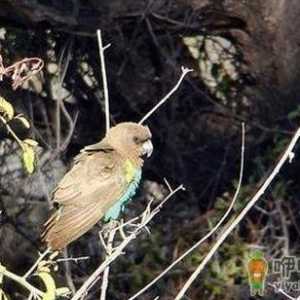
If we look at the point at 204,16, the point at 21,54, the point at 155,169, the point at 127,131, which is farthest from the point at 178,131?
the point at 127,131

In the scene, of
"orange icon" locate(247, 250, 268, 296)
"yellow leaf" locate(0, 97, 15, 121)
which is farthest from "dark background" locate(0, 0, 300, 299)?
"yellow leaf" locate(0, 97, 15, 121)

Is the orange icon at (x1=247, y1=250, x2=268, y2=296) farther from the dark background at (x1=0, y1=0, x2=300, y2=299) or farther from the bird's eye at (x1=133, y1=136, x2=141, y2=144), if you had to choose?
the bird's eye at (x1=133, y1=136, x2=141, y2=144)

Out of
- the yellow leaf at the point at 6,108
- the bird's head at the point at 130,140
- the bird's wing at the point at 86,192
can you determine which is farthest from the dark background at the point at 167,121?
the yellow leaf at the point at 6,108

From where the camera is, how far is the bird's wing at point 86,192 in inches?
151

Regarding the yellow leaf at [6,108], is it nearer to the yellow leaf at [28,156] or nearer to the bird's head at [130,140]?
the yellow leaf at [28,156]

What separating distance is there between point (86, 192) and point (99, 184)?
0.06 metres

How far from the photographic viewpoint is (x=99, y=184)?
157 inches

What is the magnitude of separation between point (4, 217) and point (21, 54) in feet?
2.70

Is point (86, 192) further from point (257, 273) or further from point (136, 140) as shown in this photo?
point (257, 273)

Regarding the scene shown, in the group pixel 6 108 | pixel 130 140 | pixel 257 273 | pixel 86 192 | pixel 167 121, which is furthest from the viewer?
pixel 167 121

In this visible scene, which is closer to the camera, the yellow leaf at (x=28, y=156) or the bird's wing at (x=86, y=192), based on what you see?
the yellow leaf at (x=28, y=156)

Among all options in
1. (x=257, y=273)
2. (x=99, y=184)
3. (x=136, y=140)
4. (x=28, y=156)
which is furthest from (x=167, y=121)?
(x=28, y=156)

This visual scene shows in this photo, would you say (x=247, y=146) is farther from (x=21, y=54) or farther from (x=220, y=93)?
(x=21, y=54)

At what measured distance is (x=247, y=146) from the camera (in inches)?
244
